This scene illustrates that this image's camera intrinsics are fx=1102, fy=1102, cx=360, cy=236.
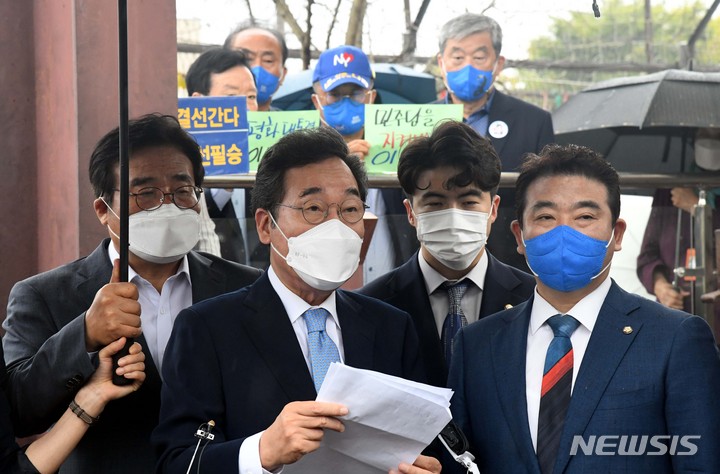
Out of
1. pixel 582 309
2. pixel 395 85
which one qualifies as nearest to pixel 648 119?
pixel 395 85

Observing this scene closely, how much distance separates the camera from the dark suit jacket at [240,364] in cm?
346

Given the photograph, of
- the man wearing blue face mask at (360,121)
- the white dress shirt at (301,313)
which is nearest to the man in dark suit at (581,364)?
the white dress shirt at (301,313)

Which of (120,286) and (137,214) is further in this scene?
(137,214)

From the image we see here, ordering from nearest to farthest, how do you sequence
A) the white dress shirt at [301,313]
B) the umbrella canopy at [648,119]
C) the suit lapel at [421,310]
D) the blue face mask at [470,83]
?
1. the white dress shirt at [301,313]
2. the suit lapel at [421,310]
3. the blue face mask at [470,83]
4. the umbrella canopy at [648,119]

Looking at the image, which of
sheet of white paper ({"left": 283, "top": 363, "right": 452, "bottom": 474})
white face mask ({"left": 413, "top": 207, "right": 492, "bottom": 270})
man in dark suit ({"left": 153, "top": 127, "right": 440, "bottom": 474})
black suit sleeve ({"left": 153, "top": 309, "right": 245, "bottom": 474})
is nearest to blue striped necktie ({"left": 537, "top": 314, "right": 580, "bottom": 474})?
man in dark suit ({"left": 153, "top": 127, "right": 440, "bottom": 474})

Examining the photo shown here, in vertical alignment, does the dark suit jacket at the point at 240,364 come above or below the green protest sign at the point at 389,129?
below

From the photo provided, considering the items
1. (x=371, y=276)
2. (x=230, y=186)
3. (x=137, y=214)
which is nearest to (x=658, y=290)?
(x=371, y=276)

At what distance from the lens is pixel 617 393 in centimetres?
355

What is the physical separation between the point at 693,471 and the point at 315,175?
1.61 meters

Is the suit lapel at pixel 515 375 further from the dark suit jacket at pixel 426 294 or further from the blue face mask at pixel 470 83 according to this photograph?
the blue face mask at pixel 470 83

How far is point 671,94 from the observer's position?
738cm

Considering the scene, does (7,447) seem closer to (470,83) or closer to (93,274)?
(93,274)

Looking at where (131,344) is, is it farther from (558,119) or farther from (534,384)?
(558,119)

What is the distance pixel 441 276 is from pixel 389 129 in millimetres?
1011
